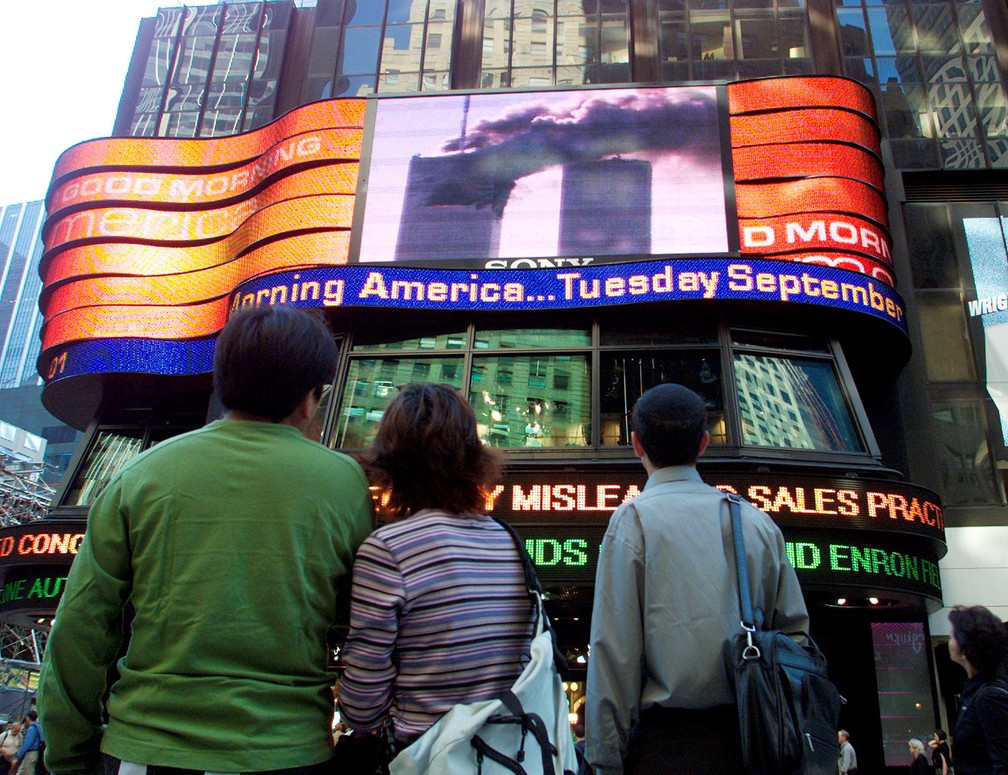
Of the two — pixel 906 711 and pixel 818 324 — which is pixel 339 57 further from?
pixel 906 711

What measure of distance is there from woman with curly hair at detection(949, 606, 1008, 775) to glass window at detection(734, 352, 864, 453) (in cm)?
618

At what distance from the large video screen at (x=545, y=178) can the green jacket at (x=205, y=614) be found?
10674 millimetres

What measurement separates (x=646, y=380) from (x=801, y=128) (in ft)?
18.6

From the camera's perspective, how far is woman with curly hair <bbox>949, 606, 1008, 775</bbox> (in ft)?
12.3

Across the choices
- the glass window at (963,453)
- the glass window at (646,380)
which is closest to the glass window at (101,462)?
the glass window at (646,380)

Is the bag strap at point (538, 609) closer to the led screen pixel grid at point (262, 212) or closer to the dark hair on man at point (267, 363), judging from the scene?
the dark hair on man at point (267, 363)

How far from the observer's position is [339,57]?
18.1 meters

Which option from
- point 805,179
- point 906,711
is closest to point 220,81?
point 805,179

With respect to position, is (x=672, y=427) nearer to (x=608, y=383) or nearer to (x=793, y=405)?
(x=608, y=383)

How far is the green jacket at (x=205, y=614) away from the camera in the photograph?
1.93 m

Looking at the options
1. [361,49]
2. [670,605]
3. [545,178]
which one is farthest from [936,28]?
[670,605]

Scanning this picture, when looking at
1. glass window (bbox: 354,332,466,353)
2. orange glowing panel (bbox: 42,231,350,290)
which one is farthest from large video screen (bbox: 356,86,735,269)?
orange glowing panel (bbox: 42,231,350,290)

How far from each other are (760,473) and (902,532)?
181 centimetres

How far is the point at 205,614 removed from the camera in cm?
201
